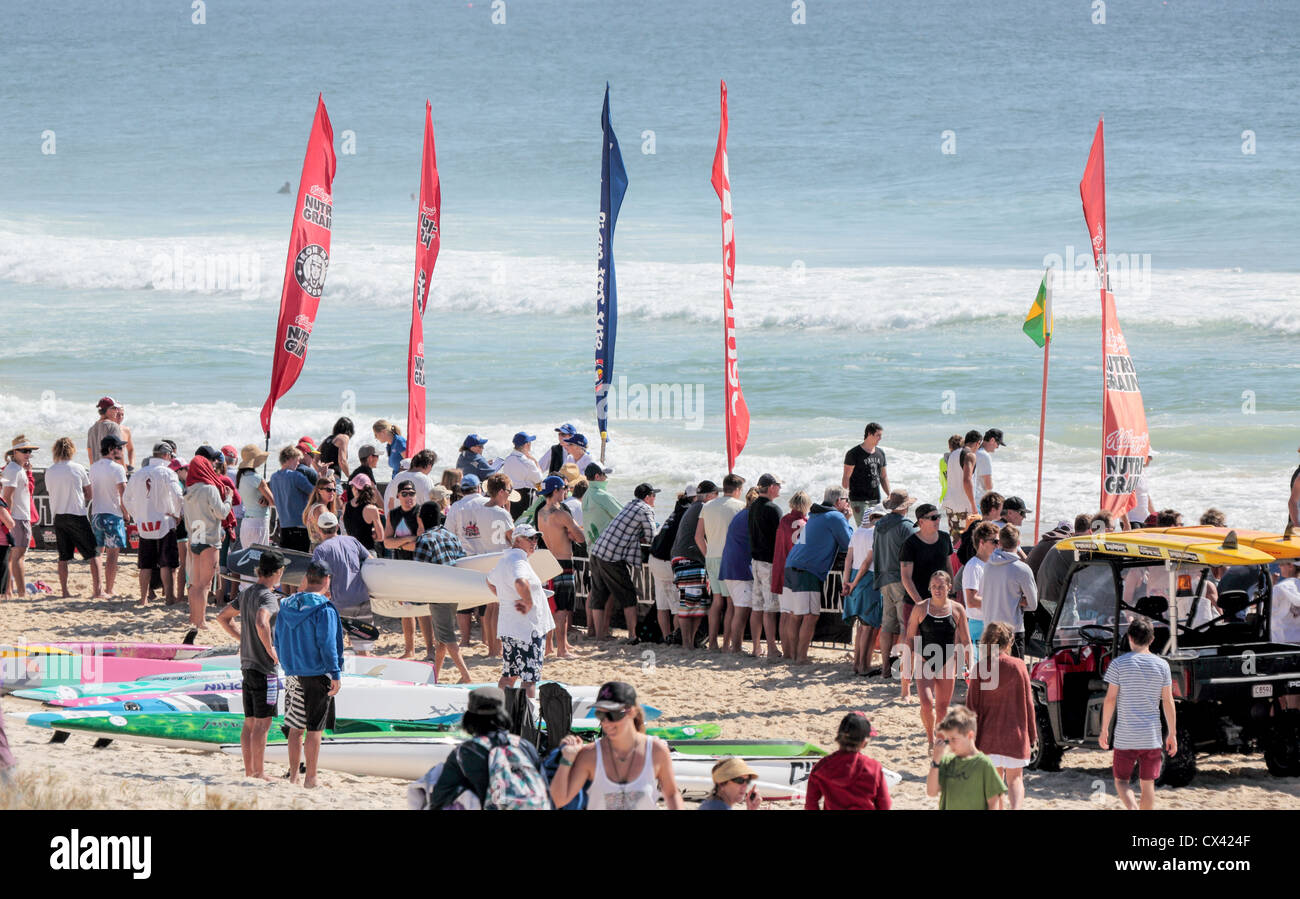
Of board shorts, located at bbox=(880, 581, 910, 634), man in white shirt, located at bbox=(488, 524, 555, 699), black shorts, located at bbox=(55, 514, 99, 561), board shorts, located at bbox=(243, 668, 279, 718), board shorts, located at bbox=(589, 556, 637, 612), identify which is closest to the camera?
board shorts, located at bbox=(243, 668, 279, 718)

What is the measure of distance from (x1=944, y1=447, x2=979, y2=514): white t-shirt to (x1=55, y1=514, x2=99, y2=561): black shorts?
8.11 meters

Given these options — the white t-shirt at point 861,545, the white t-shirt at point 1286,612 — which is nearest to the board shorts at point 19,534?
the white t-shirt at point 861,545

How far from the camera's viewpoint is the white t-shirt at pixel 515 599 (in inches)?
395

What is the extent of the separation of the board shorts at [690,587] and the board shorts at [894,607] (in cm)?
188

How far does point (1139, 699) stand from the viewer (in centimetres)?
831

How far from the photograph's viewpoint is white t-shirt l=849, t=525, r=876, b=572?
11.9m

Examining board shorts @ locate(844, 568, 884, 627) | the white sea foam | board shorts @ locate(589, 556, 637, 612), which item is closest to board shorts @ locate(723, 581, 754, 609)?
board shorts @ locate(589, 556, 637, 612)

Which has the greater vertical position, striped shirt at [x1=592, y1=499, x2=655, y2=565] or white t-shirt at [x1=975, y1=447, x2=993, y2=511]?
white t-shirt at [x1=975, y1=447, x2=993, y2=511]

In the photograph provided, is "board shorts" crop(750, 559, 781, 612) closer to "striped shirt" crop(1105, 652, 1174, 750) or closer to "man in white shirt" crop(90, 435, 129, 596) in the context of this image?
"striped shirt" crop(1105, 652, 1174, 750)

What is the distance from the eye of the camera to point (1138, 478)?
1328 cm

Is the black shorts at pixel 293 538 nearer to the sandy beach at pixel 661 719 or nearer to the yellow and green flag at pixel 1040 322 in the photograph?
the sandy beach at pixel 661 719

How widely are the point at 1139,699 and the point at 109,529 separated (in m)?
9.77
